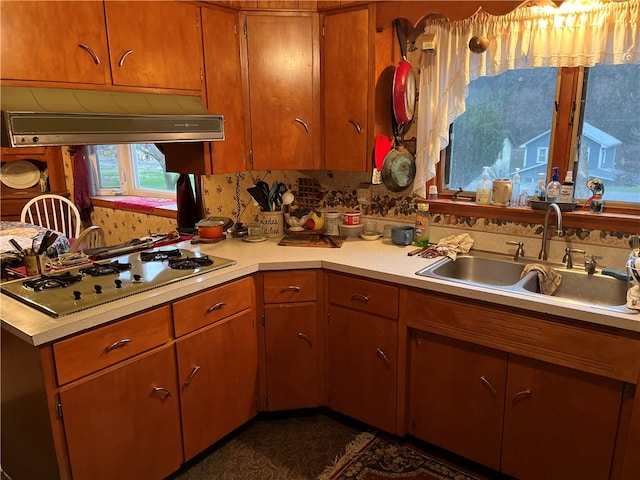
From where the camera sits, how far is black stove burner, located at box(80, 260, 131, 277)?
1987 mm

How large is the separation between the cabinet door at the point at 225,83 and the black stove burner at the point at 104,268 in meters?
0.62

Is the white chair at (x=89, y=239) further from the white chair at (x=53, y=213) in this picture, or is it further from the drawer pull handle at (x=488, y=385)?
the drawer pull handle at (x=488, y=385)

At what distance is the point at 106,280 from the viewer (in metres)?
1.91

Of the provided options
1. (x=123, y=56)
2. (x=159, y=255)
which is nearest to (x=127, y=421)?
(x=159, y=255)

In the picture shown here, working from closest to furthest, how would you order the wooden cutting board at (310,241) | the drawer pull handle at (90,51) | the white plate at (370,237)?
1. the drawer pull handle at (90,51)
2. the wooden cutting board at (310,241)
3. the white plate at (370,237)

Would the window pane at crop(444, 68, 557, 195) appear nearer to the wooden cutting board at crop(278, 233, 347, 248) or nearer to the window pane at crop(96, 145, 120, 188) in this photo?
the wooden cutting board at crop(278, 233, 347, 248)

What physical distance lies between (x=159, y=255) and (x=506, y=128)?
1827 mm

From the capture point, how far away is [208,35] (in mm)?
2217

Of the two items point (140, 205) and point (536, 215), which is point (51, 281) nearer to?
point (140, 205)

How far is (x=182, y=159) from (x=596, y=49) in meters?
1.98

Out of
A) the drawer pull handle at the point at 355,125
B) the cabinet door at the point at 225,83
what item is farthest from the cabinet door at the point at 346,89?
the cabinet door at the point at 225,83

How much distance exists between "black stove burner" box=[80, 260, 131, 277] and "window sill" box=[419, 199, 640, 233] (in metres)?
1.54

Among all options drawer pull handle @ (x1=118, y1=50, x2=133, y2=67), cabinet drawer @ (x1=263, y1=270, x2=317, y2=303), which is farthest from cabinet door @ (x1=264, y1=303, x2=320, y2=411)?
drawer pull handle @ (x1=118, y1=50, x2=133, y2=67)

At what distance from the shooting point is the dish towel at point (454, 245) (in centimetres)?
227
